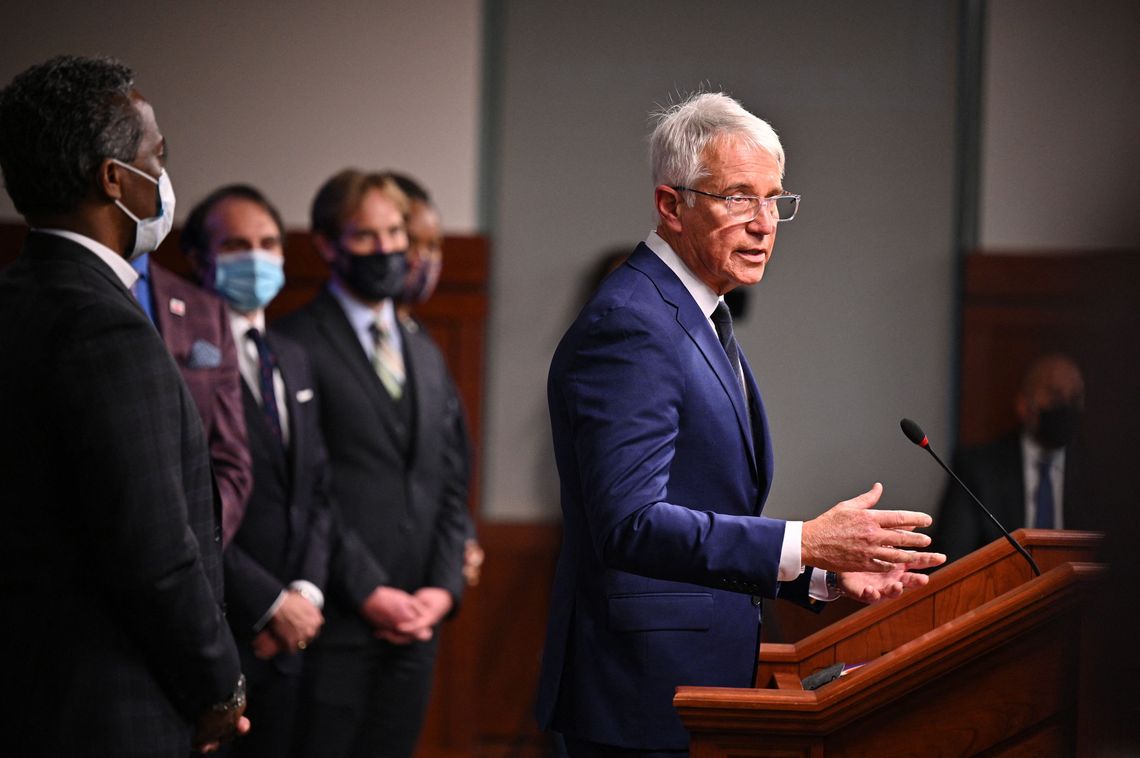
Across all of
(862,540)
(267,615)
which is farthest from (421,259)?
(862,540)

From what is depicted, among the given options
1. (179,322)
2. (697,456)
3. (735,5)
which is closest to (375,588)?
(179,322)

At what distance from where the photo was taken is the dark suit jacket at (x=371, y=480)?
3.47 metres

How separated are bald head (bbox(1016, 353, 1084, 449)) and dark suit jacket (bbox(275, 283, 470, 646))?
1.68 m

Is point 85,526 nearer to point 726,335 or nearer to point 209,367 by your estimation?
point 726,335

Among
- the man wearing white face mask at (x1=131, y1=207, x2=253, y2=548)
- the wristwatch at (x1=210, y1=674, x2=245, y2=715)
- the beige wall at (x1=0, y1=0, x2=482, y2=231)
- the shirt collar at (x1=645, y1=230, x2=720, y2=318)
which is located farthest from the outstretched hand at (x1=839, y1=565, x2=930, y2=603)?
the beige wall at (x1=0, y1=0, x2=482, y2=231)

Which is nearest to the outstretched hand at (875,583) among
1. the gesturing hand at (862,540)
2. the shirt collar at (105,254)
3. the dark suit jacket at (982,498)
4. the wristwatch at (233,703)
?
the gesturing hand at (862,540)

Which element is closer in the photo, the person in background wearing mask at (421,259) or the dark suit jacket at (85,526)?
the dark suit jacket at (85,526)

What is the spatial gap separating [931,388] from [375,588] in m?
2.45

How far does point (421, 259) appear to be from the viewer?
4227 millimetres

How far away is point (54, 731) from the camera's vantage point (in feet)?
5.98

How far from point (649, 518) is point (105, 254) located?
0.86 m

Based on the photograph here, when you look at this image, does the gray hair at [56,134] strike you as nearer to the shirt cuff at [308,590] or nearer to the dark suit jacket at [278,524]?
the dark suit jacket at [278,524]

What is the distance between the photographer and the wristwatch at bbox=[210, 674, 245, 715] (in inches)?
78.3

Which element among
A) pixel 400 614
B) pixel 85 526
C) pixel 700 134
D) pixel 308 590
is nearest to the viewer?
pixel 85 526
